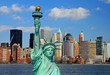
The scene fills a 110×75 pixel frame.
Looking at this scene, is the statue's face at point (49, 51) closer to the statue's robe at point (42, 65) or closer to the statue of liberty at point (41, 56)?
the statue of liberty at point (41, 56)

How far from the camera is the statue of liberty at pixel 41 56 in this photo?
60.7 feet

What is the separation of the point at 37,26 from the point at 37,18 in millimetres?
354

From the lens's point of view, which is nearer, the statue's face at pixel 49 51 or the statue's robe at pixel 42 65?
the statue's robe at pixel 42 65

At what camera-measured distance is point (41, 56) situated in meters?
18.7

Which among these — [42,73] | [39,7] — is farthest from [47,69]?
[39,7]

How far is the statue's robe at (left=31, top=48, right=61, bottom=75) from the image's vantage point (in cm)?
1855

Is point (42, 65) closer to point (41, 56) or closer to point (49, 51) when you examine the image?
point (41, 56)

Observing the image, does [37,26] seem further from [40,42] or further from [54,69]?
[54,69]

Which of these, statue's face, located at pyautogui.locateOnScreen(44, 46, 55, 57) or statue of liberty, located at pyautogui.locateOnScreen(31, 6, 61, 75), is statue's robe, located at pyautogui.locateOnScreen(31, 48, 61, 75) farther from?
statue's face, located at pyautogui.locateOnScreen(44, 46, 55, 57)

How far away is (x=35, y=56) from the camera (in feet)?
61.1

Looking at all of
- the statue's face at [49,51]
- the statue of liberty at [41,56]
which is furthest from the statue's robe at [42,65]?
the statue's face at [49,51]

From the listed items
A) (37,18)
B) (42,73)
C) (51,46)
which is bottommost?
(42,73)

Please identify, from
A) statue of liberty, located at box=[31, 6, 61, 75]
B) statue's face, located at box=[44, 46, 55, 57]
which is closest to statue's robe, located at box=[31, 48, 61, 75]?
statue of liberty, located at box=[31, 6, 61, 75]

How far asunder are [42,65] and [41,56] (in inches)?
15.9
